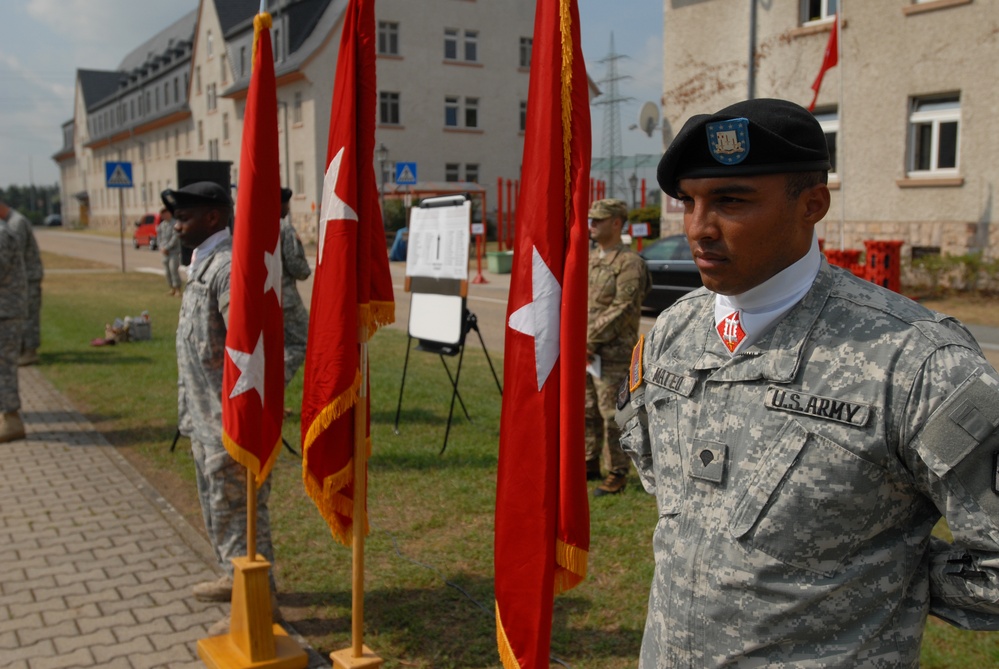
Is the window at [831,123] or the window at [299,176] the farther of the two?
the window at [299,176]

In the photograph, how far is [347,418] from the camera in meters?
3.96

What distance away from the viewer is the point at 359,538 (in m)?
3.90

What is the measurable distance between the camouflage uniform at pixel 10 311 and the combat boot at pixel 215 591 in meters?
4.70

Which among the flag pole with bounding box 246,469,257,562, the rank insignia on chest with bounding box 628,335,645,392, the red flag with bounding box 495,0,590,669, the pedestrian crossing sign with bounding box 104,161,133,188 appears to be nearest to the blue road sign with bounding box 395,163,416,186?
the pedestrian crossing sign with bounding box 104,161,133,188

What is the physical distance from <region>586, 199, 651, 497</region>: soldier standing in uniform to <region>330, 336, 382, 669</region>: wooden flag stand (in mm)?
2694

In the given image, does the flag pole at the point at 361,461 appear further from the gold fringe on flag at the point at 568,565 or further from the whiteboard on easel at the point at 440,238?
the whiteboard on easel at the point at 440,238

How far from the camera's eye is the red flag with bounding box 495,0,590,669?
2803mm

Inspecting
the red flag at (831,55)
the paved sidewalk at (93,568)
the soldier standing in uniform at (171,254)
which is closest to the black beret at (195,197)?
the paved sidewalk at (93,568)

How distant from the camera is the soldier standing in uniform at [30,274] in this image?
35.6 ft

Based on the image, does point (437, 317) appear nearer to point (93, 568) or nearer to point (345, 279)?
point (93, 568)

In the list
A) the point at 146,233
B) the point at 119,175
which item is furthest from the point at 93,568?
the point at 146,233

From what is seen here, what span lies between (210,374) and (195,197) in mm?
979

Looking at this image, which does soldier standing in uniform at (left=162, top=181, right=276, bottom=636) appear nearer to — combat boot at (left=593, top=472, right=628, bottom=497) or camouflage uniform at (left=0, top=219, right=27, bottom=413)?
combat boot at (left=593, top=472, right=628, bottom=497)

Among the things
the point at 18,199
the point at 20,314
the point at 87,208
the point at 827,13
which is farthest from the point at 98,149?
the point at 20,314
